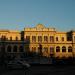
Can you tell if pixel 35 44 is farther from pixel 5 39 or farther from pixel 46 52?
pixel 5 39

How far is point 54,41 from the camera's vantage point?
7194 cm

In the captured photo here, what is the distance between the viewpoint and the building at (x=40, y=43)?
70812 mm

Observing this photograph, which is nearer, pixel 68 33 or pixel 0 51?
pixel 0 51

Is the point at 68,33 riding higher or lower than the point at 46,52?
higher

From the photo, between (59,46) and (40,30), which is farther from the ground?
(40,30)

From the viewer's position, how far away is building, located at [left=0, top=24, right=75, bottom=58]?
70.8m

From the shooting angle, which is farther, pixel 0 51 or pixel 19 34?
pixel 19 34

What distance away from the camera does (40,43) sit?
70562 millimetres

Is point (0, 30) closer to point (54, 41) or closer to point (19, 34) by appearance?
point (19, 34)

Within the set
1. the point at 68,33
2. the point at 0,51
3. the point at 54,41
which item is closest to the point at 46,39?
the point at 54,41

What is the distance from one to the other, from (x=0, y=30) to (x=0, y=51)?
297 inches

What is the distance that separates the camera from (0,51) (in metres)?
70.6

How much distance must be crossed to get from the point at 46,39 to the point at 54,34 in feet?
10.2

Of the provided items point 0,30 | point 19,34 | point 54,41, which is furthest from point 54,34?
point 0,30
